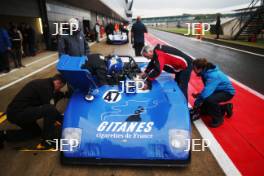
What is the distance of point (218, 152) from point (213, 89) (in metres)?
1.13

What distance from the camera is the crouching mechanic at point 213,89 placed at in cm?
438

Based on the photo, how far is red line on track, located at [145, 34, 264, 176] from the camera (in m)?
3.40

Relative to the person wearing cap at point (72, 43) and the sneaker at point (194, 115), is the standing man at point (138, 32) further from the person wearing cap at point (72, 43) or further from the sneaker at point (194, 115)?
the sneaker at point (194, 115)

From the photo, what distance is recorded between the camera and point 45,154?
369 cm

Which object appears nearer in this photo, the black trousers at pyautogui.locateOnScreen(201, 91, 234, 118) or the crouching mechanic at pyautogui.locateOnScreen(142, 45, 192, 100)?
the crouching mechanic at pyautogui.locateOnScreen(142, 45, 192, 100)

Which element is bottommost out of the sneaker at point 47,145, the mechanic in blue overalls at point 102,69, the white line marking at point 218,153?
the white line marking at point 218,153

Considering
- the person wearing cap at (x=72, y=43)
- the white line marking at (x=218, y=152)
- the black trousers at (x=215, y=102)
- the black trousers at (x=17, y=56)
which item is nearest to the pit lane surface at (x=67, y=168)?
the white line marking at (x=218, y=152)

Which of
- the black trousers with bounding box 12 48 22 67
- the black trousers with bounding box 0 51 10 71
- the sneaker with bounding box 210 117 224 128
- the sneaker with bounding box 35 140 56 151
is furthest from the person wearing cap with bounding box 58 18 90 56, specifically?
the black trousers with bounding box 12 48 22 67

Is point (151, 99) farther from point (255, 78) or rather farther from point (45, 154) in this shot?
point (255, 78)

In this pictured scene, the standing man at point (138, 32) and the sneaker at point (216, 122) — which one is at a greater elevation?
the standing man at point (138, 32)

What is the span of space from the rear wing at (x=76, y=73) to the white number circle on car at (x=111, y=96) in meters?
0.21

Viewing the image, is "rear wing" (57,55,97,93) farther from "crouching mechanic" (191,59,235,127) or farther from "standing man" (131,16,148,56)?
"standing man" (131,16,148,56)

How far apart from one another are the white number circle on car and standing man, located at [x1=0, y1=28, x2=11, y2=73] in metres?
6.45

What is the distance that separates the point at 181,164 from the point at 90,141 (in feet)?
3.73
